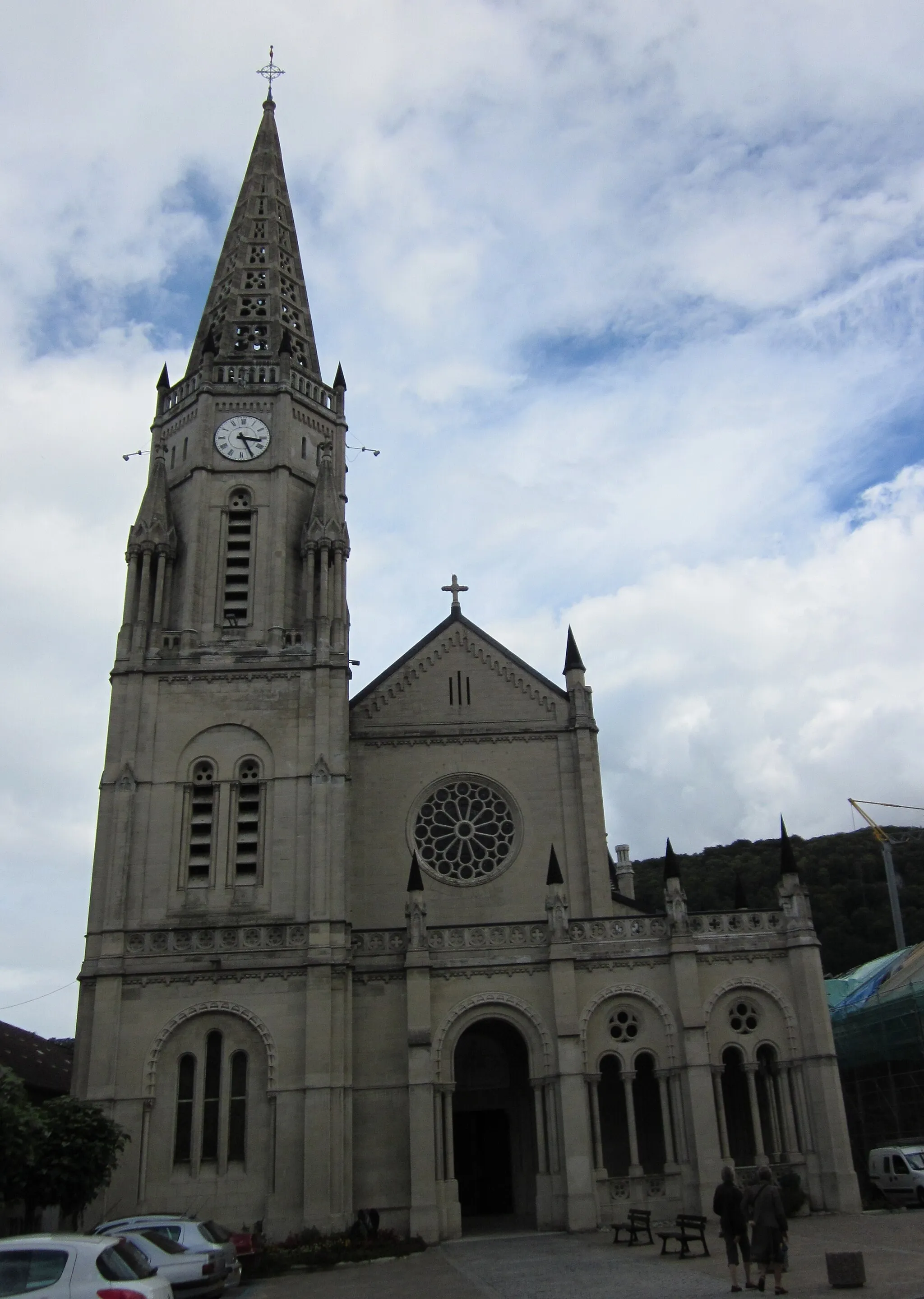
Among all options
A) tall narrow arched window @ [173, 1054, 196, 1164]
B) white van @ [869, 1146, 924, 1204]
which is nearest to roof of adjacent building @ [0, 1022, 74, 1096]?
tall narrow arched window @ [173, 1054, 196, 1164]

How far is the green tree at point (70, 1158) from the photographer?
79.4 ft

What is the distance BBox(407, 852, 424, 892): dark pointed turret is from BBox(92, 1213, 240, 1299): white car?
36.4 feet

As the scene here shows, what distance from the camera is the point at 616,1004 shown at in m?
31.5

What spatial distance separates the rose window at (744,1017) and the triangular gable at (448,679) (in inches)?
433

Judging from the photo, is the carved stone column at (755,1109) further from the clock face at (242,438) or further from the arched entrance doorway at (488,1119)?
the clock face at (242,438)

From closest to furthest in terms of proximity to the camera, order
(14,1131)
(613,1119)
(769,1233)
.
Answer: (769,1233)
(14,1131)
(613,1119)

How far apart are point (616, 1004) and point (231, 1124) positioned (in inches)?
438

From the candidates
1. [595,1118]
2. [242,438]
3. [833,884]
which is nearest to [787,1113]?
[595,1118]

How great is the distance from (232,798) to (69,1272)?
22.4m

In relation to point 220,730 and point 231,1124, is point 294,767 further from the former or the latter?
point 231,1124

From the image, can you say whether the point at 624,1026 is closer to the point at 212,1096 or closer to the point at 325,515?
the point at 212,1096

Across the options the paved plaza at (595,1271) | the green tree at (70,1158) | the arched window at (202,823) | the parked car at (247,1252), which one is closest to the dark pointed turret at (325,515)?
the arched window at (202,823)

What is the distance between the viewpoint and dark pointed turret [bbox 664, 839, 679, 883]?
108 feet

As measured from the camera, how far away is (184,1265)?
18359 millimetres
